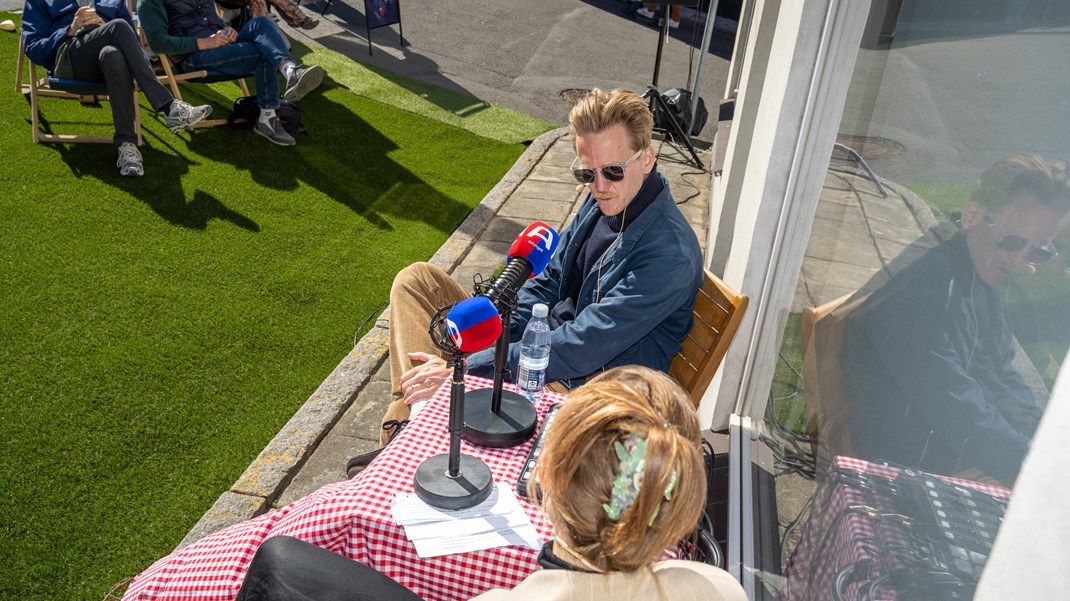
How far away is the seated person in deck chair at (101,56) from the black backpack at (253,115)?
2.47 ft

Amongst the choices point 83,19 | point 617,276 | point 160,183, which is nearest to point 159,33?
point 83,19

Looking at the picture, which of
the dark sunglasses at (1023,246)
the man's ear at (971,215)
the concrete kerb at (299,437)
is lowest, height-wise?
the concrete kerb at (299,437)

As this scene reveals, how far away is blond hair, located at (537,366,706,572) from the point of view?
64.6 inches

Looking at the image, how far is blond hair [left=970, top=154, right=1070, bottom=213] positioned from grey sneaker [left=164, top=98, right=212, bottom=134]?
19.8ft

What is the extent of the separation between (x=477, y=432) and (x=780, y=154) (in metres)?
1.89

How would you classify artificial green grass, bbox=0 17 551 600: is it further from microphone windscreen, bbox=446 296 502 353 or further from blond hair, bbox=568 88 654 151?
blond hair, bbox=568 88 654 151

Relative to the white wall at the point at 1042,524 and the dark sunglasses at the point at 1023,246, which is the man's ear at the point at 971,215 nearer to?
the dark sunglasses at the point at 1023,246

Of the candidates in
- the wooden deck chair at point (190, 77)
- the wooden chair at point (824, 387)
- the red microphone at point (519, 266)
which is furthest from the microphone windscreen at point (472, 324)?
the wooden deck chair at point (190, 77)

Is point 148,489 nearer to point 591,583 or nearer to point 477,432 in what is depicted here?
point 477,432

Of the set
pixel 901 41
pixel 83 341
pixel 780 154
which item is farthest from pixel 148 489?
pixel 901 41

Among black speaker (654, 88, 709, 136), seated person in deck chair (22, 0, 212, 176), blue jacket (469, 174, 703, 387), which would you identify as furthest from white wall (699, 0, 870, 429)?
seated person in deck chair (22, 0, 212, 176)

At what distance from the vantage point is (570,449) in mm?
1702

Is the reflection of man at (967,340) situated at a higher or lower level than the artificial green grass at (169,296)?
higher

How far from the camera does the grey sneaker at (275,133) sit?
7.02 m
